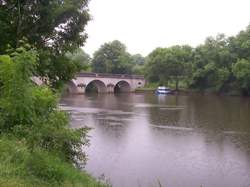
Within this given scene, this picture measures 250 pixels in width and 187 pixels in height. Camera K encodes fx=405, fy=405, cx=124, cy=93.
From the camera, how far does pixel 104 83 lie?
84812mm

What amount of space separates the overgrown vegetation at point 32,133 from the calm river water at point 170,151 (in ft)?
15.4

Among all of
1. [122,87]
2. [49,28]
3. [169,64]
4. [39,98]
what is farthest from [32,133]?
[122,87]

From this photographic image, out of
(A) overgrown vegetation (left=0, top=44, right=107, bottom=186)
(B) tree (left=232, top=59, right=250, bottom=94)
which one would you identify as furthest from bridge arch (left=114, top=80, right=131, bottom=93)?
(A) overgrown vegetation (left=0, top=44, right=107, bottom=186)

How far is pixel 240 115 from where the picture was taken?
1512 inches

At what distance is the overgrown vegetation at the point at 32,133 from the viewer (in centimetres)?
838

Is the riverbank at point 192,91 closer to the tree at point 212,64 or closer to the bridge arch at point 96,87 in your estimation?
the tree at point 212,64

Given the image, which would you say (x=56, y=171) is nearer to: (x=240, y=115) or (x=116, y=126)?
(x=116, y=126)

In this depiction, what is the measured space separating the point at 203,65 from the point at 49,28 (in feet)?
213

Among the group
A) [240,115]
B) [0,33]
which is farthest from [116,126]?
[0,33]

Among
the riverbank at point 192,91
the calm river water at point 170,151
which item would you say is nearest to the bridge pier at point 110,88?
the riverbank at point 192,91

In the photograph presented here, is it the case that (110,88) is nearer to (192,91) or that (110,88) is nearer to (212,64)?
(192,91)

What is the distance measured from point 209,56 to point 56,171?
71178mm

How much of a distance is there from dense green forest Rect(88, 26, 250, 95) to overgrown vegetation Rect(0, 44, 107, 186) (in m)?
59.0

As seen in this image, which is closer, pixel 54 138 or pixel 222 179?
pixel 54 138
